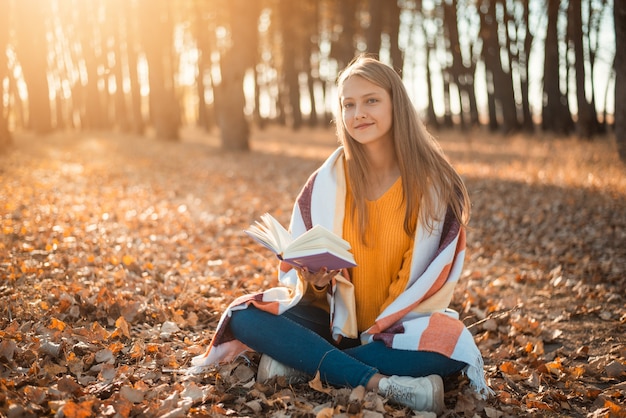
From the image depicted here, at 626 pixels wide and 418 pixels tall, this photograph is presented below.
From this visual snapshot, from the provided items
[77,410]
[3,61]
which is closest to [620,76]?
[77,410]

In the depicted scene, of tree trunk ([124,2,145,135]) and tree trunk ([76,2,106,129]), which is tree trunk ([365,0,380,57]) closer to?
tree trunk ([124,2,145,135])

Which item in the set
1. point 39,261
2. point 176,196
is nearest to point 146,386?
point 39,261

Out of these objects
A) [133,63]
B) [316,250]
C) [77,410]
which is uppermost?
[133,63]

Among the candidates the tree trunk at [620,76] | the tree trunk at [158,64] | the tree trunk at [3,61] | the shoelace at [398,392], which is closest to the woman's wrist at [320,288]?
the shoelace at [398,392]

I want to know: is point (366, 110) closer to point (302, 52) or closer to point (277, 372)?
point (277, 372)

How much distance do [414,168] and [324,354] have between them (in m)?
1.12

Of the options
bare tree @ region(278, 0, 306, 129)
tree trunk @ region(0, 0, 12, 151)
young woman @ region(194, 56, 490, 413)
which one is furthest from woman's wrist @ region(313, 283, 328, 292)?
bare tree @ region(278, 0, 306, 129)

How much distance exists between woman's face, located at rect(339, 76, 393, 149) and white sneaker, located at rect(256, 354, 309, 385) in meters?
1.31

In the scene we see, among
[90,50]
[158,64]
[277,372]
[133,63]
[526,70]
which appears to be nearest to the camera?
[277,372]

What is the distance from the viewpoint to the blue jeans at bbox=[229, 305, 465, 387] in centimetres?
276

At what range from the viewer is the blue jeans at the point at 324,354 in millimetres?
2762

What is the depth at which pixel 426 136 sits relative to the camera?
10.2 feet

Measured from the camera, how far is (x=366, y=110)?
303 centimetres

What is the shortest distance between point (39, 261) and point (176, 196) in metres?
4.54
